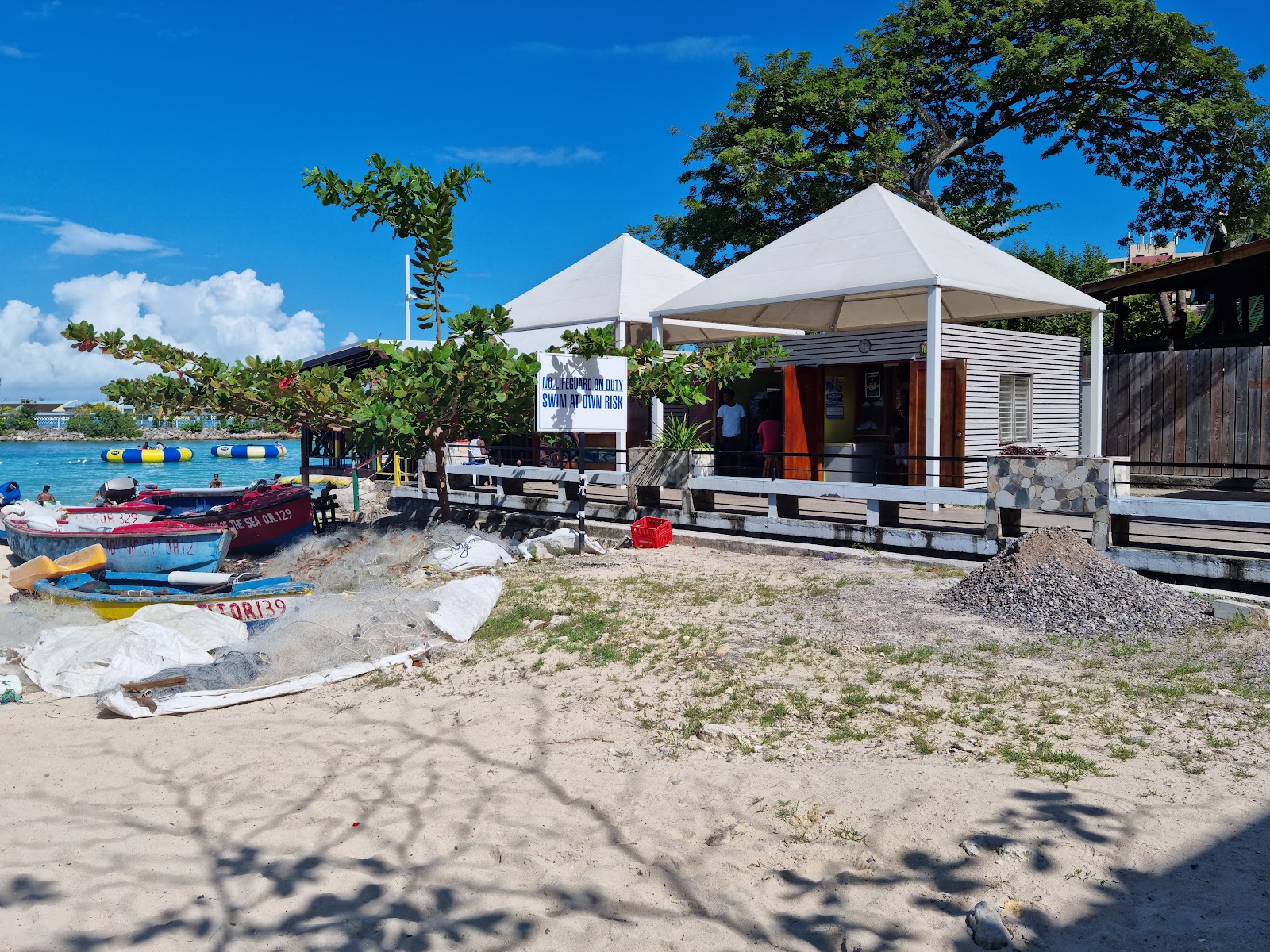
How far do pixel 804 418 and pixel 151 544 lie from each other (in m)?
10.3

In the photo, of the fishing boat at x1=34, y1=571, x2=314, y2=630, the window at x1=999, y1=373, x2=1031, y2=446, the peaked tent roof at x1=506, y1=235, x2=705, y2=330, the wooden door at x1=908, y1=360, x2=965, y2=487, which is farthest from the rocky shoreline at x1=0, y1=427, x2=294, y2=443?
the wooden door at x1=908, y1=360, x2=965, y2=487

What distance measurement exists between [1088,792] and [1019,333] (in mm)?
13141

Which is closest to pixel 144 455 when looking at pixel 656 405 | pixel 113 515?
pixel 113 515

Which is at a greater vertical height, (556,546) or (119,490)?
(119,490)

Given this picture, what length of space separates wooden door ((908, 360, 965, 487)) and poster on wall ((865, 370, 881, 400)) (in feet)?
3.63

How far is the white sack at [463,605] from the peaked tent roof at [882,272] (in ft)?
20.7

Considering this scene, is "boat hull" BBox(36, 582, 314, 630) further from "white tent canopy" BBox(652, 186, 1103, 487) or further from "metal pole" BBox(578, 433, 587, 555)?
"white tent canopy" BBox(652, 186, 1103, 487)

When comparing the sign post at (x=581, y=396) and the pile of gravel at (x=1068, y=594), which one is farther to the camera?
the sign post at (x=581, y=396)

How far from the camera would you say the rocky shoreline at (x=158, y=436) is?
12862 cm

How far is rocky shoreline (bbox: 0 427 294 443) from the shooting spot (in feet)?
422

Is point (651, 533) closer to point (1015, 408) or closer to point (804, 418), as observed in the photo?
point (804, 418)

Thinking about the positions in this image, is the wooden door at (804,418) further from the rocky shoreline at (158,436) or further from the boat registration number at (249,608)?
the rocky shoreline at (158,436)

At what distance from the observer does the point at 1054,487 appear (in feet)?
31.9

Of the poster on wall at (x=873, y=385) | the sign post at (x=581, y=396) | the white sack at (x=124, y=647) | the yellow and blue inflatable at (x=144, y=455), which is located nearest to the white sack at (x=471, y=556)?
the sign post at (x=581, y=396)
